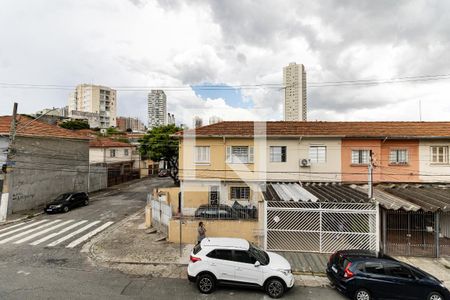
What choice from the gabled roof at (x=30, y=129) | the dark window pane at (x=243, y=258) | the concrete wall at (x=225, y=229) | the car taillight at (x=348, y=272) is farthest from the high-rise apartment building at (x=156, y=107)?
the car taillight at (x=348, y=272)

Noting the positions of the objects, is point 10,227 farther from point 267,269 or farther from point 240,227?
point 267,269

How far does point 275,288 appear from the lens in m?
8.29

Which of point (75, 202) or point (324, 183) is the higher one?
point (324, 183)

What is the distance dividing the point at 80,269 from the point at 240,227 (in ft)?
23.4

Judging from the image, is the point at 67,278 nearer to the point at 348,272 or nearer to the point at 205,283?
the point at 205,283

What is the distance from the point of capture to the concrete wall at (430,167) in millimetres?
17422

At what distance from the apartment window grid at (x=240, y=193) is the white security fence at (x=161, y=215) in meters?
5.36

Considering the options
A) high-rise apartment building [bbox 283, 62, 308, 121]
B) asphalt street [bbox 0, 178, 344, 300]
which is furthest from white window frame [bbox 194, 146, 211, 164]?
high-rise apartment building [bbox 283, 62, 308, 121]

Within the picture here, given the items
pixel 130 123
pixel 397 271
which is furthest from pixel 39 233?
pixel 130 123

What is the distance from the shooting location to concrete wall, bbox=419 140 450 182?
686 inches

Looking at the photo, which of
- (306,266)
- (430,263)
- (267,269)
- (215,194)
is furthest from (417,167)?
(267,269)

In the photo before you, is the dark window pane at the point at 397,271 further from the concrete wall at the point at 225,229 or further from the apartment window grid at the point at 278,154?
the apartment window grid at the point at 278,154

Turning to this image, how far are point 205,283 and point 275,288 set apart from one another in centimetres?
229

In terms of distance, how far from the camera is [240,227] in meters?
13.0
